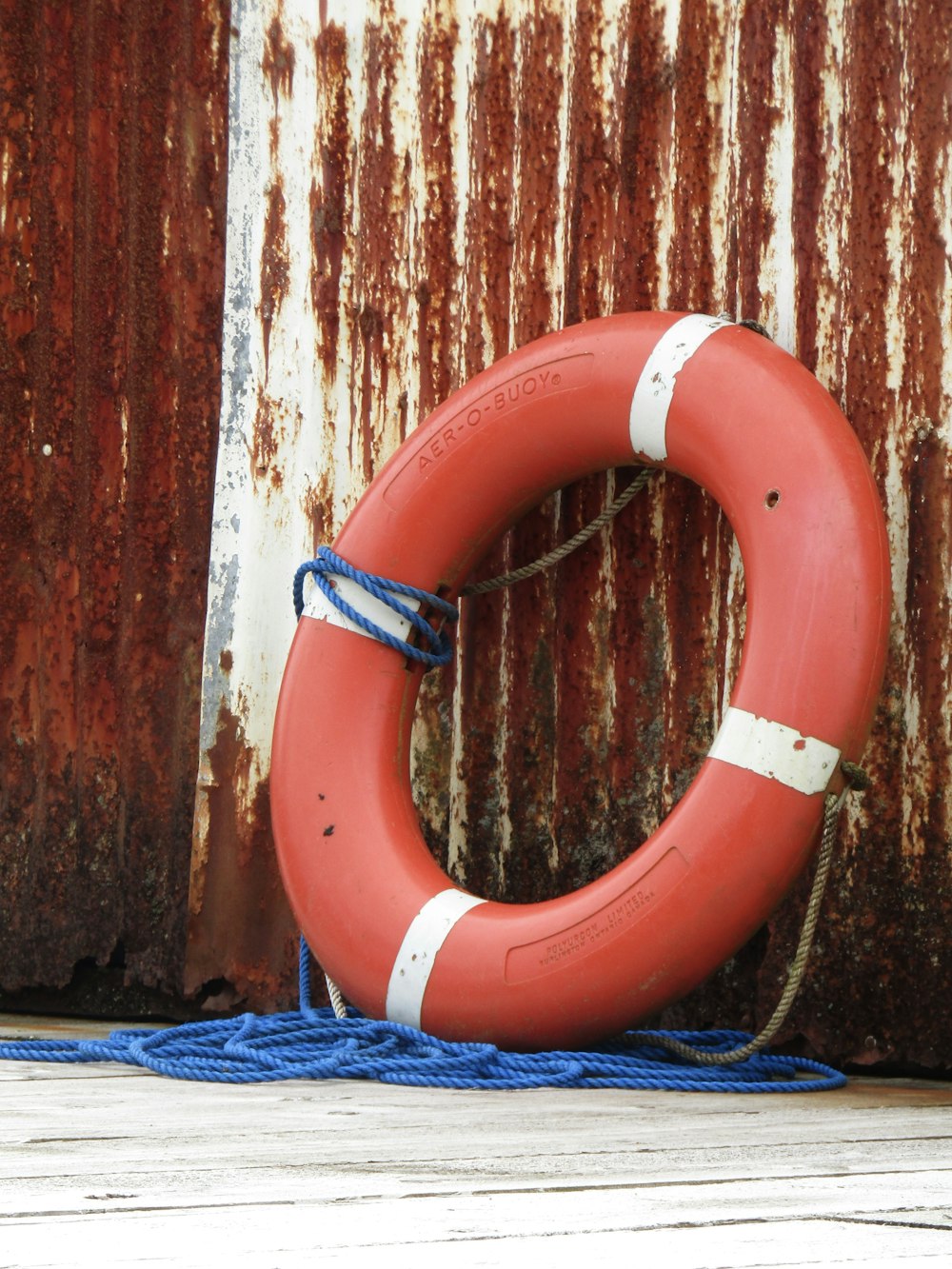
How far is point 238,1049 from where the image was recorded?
6.02 ft

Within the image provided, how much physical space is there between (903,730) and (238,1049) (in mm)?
966

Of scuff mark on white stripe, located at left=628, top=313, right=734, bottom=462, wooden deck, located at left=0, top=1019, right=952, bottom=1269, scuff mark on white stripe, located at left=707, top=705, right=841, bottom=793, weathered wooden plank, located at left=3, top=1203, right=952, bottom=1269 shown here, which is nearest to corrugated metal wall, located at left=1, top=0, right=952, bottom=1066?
scuff mark on white stripe, located at left=628, top=313, right=734, bottom=462

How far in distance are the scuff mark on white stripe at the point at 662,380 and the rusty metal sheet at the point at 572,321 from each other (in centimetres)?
17

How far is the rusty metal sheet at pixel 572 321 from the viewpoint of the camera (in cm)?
205

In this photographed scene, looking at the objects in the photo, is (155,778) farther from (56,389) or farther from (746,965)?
(746,965)

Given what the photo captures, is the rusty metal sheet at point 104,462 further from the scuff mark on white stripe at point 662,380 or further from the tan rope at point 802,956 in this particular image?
the tan rope at point 802,956

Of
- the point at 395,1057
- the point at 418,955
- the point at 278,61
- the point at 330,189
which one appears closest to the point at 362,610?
the point at 418,955

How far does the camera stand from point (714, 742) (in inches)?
76.2

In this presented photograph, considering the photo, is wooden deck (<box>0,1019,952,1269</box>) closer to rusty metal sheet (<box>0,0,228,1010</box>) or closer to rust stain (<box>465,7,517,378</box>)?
rusty metal sheet (<box>0,0,228,1010</box>)

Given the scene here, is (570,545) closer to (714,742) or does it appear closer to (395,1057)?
(714,742)

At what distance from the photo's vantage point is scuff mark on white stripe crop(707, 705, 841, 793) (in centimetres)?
178

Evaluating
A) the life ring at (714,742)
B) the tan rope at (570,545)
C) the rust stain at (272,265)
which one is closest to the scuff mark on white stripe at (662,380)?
the life ring at (714,742)

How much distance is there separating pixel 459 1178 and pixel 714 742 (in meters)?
0.93

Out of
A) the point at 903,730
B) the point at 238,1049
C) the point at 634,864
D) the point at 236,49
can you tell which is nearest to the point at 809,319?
the point at 903,730
